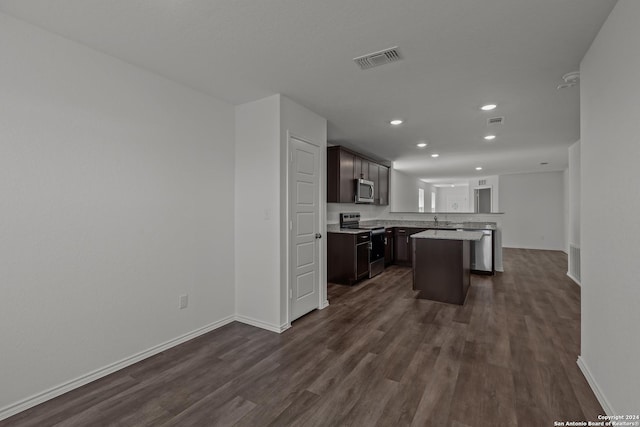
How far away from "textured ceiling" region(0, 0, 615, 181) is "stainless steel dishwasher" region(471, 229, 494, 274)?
2533mm

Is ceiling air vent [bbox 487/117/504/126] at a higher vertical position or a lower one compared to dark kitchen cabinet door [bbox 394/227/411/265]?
higher

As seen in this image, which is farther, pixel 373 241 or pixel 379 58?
pixel 373 241

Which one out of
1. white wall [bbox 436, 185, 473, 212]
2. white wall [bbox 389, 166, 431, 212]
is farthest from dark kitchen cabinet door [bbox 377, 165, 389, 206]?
white wall [bbox 436, 185, 473, 212]

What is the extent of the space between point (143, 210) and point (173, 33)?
1.43 metres

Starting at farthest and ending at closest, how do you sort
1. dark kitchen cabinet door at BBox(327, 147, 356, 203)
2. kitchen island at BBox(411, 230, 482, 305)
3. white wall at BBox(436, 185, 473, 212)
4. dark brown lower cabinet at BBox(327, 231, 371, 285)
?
1. white wall at BBox(436, 185, 473, 212)
2. dark kitchen cabinet door at BBox(327, 147, 356, 203)
3. dark brown lower cabinet at BBox(327, 231, 371, 285)
4. kitchen island at BBox(411, 230, 482, 305)

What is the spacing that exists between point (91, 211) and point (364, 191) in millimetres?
4479

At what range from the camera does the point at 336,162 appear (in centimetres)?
504

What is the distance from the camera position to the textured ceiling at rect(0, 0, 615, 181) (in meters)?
1.77

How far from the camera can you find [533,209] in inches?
354

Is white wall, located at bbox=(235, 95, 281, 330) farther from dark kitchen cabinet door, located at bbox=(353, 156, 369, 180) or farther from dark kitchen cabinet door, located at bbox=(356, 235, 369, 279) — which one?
dark kitchen cabinet door, located at bbox=(353, 156, 369, 180)

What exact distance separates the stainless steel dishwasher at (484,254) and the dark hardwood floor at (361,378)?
1.99m

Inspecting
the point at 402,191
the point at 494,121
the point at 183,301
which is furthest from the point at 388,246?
the point at 183,301

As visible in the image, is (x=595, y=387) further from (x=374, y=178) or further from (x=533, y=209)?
(x=533, y=209)

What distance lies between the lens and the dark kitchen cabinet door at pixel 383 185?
21.9 ft
